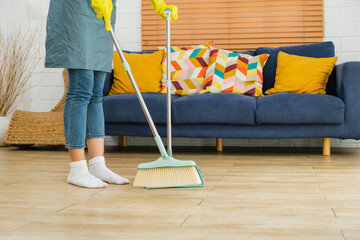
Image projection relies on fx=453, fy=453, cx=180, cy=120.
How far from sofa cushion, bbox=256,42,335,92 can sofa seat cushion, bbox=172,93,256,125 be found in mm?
496

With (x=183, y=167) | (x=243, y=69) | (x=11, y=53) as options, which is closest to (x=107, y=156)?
(x=243, y=69)

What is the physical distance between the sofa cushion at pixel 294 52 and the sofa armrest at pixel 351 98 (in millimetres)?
481

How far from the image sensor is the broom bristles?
6.07ft

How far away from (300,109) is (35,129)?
6.74 feet

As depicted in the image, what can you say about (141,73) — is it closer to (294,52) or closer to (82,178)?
(294,52)

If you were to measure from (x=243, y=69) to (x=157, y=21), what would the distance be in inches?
42.6

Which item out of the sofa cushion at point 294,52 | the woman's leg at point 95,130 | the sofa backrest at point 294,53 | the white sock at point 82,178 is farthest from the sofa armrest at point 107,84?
the white sock at point 82,178

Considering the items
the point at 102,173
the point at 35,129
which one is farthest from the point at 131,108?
the point at 102,173

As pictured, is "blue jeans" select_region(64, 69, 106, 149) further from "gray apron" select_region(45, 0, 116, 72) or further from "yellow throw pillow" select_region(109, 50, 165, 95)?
"yellow throw pillow" select_region(109, 50, 165, 95)

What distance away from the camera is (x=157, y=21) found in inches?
161

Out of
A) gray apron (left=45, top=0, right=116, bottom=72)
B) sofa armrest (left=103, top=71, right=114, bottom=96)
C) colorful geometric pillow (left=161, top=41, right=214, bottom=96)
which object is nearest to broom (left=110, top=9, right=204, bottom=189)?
gray apron (left=45, top=0, right=116, bottom=72)

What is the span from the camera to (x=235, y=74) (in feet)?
11.2

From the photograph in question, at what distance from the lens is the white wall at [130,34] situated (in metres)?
3.81

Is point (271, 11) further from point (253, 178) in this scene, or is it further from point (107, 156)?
point (253, 178)
